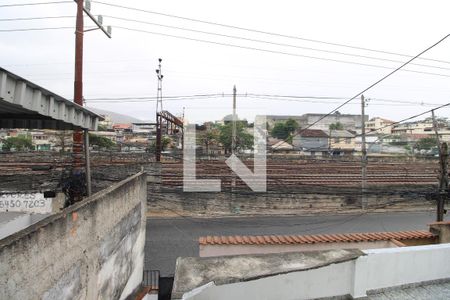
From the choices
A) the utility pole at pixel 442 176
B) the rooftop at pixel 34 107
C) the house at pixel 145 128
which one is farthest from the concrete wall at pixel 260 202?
the house at pixel 145 128

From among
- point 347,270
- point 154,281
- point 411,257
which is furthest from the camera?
point 154,281

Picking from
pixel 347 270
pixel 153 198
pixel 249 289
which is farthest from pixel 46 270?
pixel 153 198

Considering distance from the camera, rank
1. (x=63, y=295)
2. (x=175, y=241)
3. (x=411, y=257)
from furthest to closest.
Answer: (x=175, y=241) → (x=411, y=257) → (x=63, y=295)

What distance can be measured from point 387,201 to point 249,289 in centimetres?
1687

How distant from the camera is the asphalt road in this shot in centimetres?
1251

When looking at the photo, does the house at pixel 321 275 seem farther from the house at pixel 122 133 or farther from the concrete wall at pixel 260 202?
the house at pixel 122 133

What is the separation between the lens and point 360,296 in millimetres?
3986

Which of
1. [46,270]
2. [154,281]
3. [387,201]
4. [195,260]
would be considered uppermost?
[46,270]

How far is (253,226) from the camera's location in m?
14.9

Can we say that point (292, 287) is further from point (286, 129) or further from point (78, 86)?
point (286, 129)

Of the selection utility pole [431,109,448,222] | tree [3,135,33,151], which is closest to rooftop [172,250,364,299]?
utility pole [431,109,448,222]

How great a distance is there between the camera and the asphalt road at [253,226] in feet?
41.0

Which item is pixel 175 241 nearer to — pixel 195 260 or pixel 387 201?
pixel 195 260

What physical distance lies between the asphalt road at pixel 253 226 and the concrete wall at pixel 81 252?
5.87 m
